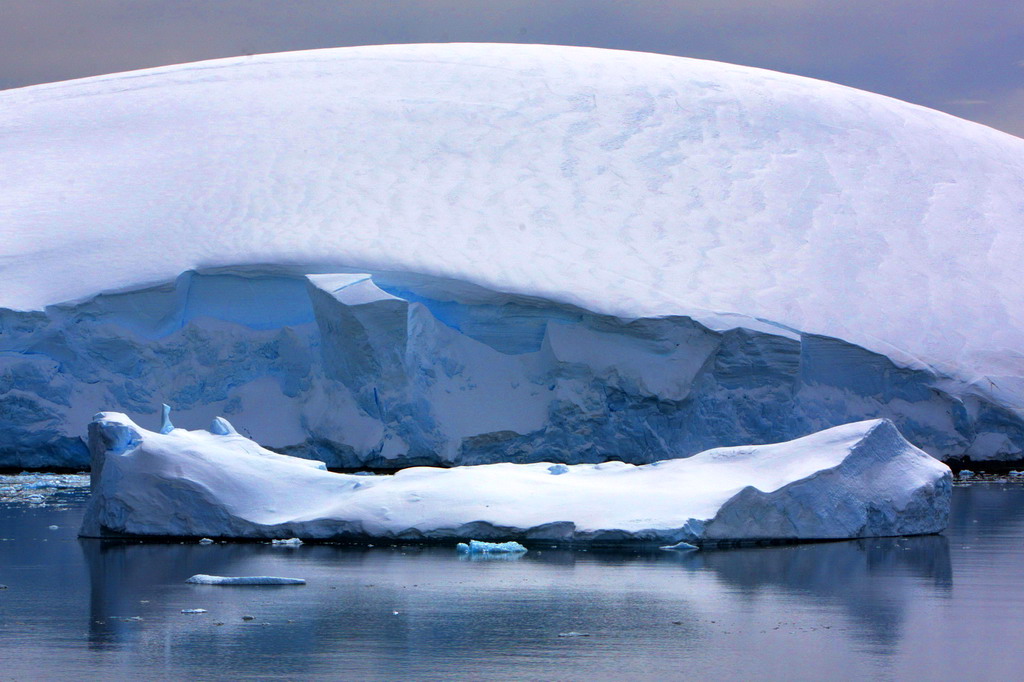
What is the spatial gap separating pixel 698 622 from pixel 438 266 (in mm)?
10153

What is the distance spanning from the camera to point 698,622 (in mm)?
5586

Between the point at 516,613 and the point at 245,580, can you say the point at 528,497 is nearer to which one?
the point at 245,580

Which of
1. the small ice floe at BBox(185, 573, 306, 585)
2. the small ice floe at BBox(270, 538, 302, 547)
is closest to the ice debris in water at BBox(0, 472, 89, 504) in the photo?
the small ice floe at BBox(270, 538, 302, 547)

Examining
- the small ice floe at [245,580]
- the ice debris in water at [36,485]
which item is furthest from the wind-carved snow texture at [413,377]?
the small ice floe at [245,580]

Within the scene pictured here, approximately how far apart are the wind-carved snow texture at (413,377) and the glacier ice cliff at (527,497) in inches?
210

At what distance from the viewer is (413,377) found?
47.3 feet

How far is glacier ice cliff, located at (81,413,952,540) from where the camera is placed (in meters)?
8.45

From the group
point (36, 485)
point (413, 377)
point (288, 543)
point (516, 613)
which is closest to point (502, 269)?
point (413, 377)

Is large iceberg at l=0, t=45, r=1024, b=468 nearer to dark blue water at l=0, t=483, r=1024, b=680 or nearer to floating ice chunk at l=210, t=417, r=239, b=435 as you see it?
floating ice chunk at l=210, t=417, r=239, b=435

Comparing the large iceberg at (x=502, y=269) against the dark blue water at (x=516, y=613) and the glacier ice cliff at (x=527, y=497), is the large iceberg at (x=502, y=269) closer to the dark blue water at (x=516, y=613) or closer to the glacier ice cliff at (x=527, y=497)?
the glacier ice cliff at (x=527, y=497)

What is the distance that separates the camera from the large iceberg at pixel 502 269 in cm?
1468

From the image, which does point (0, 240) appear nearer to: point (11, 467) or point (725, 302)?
point (11, 467)

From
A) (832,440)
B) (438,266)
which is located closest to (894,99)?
(438,266)

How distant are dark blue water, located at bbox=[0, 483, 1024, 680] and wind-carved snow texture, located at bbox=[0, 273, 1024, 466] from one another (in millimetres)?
6141
